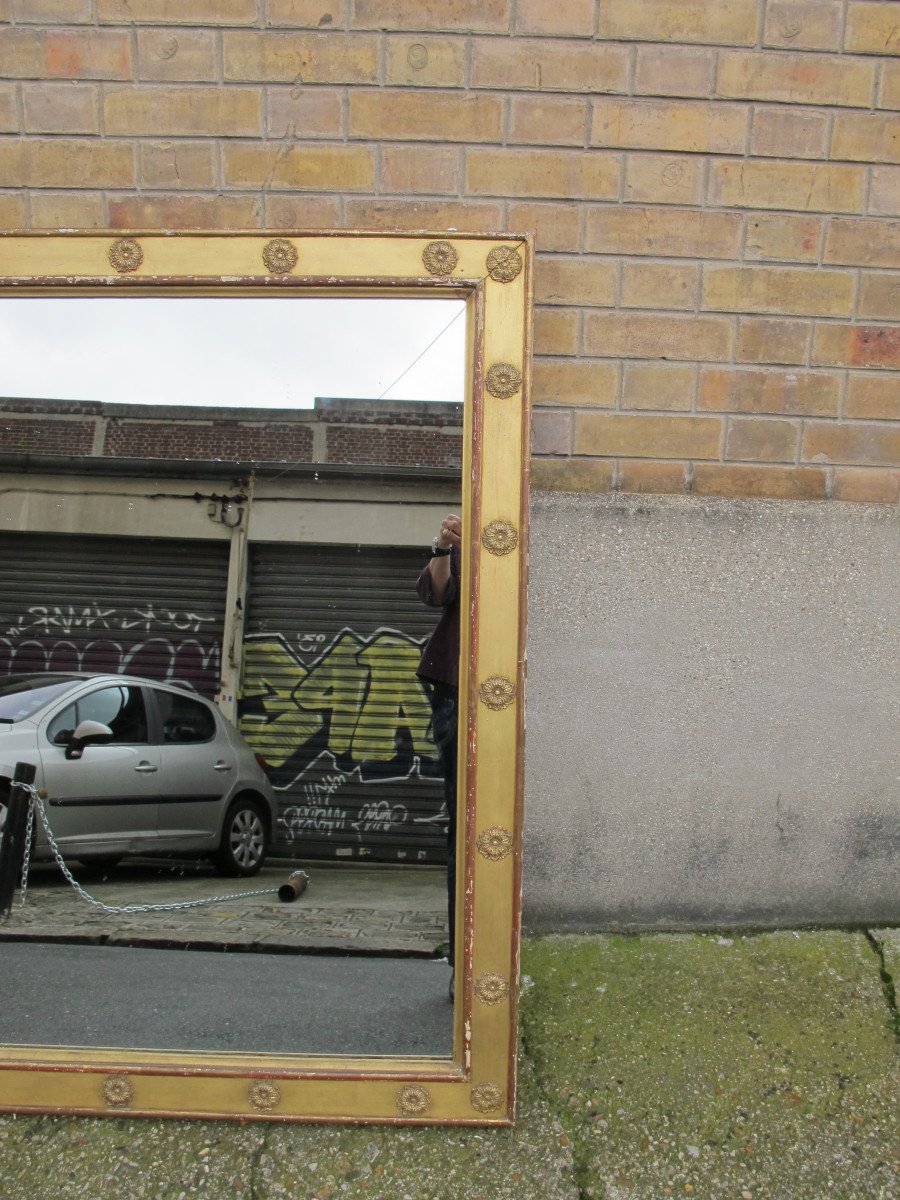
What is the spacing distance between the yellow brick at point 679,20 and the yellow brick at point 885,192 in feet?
1.67

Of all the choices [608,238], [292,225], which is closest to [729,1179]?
[608,238]

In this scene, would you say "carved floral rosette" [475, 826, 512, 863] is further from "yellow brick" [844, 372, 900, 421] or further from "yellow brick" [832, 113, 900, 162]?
"yellow brick" [832, 113, 900, 162]

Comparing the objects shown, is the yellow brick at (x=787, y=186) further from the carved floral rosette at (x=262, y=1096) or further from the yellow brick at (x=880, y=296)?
the carved floral rosette at (x=262, y=1096)

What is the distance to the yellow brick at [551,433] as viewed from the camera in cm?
255

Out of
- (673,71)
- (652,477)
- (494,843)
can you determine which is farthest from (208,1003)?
(673,71)

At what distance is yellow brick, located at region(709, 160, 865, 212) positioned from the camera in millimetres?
2508

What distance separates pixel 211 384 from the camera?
7.13 feet

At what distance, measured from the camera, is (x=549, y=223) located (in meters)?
2.50

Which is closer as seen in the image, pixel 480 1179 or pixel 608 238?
pixel 480 1179

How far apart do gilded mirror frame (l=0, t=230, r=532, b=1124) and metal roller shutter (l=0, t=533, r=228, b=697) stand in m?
0.58

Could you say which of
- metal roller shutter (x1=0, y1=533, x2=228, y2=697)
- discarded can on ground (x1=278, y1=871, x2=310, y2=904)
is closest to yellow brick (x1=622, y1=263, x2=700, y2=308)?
metal roller shutter (x1=0, y1=533, x2=228, y2=697)

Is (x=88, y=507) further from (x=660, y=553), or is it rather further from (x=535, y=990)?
(x=535, y=990)

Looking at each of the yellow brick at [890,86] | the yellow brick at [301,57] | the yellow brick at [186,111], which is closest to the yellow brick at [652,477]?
the yellow brick at [890,86]

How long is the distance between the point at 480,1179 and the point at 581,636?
130 cm
